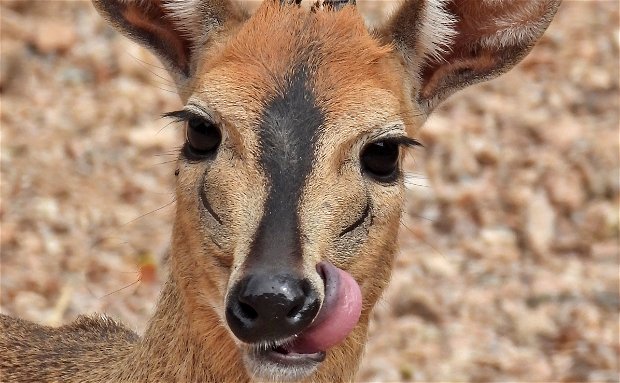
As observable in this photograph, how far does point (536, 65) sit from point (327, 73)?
22.0 feet

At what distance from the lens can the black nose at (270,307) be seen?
380 centimetres

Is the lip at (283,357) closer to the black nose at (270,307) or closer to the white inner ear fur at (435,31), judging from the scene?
the black nose at (270,307)

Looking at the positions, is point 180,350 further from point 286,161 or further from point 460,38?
point 460,38

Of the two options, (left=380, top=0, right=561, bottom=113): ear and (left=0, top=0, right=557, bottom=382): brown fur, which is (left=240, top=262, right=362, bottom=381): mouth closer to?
(left=0, top=0, right=557, bottom=382): brown fur

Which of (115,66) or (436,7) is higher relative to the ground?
(436,7)

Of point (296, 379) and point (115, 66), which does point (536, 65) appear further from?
point (296, 379)

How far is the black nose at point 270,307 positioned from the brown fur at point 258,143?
0.08 meters

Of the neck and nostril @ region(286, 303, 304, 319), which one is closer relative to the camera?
nostril @ region(286, 303, 304, 319)

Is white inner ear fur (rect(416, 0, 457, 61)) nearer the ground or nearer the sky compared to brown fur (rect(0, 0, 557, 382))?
nearer the sky

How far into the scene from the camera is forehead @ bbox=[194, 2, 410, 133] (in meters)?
4.33

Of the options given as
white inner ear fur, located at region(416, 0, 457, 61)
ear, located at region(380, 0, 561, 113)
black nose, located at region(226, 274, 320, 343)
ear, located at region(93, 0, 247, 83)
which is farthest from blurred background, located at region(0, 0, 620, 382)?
black nose, located at region(226, 274, 320, 343)

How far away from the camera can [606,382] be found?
7605 mm

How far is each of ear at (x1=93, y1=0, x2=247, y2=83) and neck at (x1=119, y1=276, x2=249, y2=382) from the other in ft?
3.24

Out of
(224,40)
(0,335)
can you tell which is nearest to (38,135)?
(0,335)
